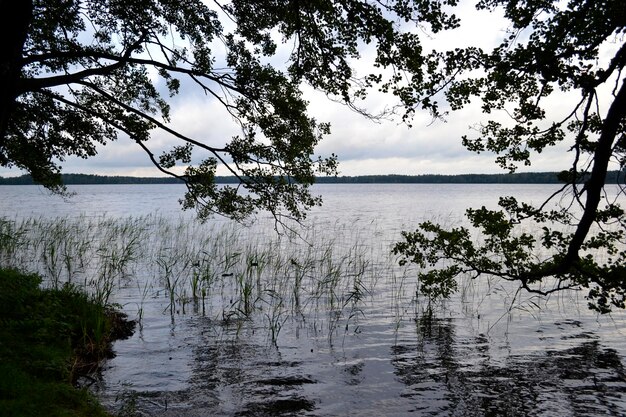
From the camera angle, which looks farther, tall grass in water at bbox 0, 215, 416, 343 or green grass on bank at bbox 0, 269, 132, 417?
tall grass in water at bbox 0, 215, 416, 343

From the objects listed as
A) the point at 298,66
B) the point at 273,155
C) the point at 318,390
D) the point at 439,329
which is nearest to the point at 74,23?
the point at 273,155

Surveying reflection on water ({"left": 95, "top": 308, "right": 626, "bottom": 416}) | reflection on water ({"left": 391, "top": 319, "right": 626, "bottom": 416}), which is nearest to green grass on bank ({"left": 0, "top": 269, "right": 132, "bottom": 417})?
reflection on water ({"left": 95, "top": 308, "right": 626, "bottom": 416})

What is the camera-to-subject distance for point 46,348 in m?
6.86

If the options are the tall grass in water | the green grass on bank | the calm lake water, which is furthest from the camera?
the tall grass in water

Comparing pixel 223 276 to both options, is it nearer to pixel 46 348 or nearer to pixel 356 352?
pixel 356 352

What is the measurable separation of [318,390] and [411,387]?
1625 mm

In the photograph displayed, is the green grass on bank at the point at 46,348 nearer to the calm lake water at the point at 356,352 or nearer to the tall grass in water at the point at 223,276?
the calm lake water at the point at 356,352

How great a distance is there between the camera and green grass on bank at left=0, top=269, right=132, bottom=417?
5.23 metres

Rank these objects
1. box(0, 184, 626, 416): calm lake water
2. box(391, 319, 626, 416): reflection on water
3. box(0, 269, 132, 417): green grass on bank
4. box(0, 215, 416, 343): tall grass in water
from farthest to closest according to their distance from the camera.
→ box(0, 215, 416, 343): tall grass in water → box(0, 184, 626, 416): calm lake water → box(391, 319, 626, 416): reflection on water → box(0, 269, 132, 417): green grass on bank

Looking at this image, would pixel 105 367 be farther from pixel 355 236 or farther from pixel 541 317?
pixel 355 236

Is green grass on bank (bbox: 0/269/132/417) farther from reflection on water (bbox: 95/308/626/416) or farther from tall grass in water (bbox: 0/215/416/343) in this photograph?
reflection on water (bbox: 95/308/626/416)

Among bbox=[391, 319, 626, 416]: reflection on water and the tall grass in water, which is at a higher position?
the tall grass in water

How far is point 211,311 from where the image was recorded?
41.7ft

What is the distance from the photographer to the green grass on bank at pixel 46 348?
5234 millimetres
